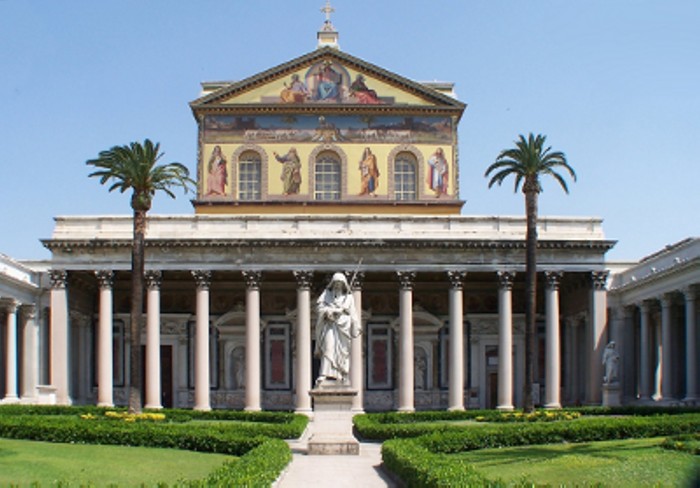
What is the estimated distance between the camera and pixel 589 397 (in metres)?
51.0

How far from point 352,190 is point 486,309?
31.1 ft

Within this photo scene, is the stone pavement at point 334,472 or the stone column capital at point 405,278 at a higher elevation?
the stone column capital at point 405,278

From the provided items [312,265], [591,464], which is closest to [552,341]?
[312,265]

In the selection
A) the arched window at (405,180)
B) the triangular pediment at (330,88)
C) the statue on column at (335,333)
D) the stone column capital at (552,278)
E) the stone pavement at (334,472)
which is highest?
the triangular pediment at (330,88)

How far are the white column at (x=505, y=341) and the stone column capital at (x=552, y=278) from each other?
159 centimetres

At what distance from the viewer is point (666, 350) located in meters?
49.0

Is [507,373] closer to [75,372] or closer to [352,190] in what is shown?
[352,190]

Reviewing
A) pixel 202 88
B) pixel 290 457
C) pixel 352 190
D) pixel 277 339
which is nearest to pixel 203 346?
pixel 277 339

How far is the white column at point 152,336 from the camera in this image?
164 feet

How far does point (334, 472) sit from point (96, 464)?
17.2 ft

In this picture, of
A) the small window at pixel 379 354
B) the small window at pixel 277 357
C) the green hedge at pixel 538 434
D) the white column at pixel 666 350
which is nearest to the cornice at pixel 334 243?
the white column at pixel 666 350

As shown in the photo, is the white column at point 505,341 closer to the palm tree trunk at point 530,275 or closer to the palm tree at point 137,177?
the palm tree trunk at point 530,275

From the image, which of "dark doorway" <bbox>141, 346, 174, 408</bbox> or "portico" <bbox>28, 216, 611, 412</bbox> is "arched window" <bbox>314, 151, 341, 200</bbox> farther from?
"dark doorway" <bbox>141, 346, 174, 408</bbox>

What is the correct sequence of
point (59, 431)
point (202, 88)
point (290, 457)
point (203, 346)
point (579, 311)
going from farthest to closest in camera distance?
point (202, 88) → point (579, 311) → point (203, 346) → point (59, 431) → point (290, 457)
